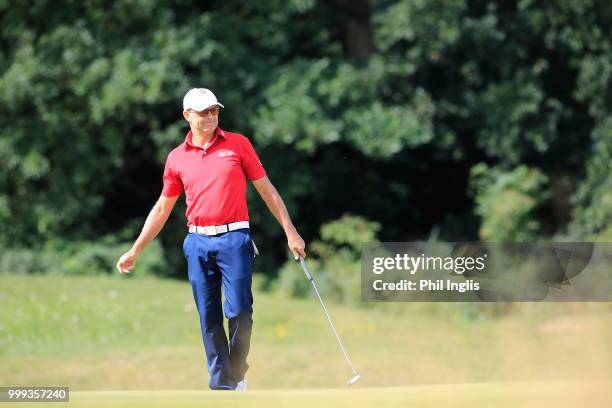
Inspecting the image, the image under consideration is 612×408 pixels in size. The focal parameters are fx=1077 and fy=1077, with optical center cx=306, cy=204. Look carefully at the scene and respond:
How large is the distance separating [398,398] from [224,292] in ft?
6.32

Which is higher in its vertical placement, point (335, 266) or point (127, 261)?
point (127, 261)

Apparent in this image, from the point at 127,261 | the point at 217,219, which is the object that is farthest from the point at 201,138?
the point at 127,261

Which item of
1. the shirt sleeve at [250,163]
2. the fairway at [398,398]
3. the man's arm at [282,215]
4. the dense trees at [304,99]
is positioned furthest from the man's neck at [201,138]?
the dense trees at [304,99]

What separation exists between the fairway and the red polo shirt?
1423 mm

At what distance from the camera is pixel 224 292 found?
646cm

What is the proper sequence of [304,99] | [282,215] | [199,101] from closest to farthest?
1. [199,101]
2. [282,215]
3. [304,99]

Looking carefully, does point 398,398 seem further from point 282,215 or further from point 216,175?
point 216,175

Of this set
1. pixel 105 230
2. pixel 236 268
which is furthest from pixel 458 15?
pixel 236 268

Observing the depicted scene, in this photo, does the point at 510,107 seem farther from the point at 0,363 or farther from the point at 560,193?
the point at 0,363

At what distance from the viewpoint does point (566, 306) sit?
13414mm

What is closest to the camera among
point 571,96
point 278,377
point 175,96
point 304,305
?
point 278,377

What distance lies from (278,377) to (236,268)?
4245 millimetres

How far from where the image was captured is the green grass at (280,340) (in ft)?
33.5

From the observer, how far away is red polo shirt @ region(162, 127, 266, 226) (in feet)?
20.4
